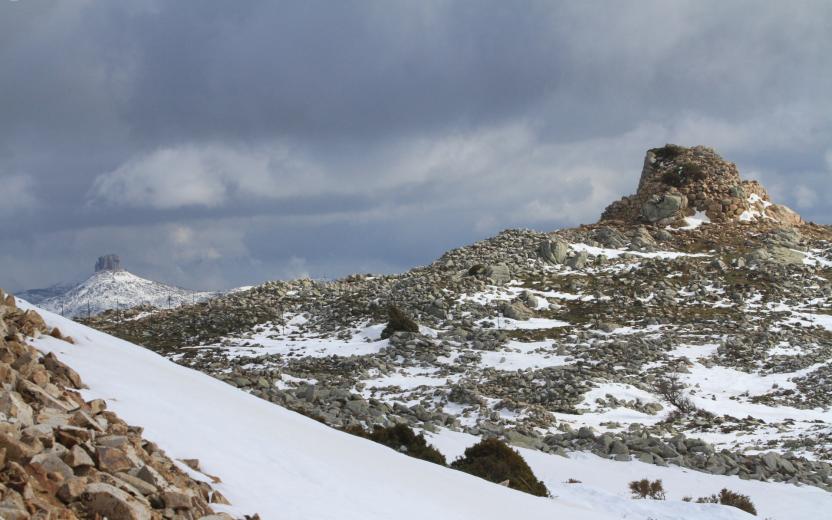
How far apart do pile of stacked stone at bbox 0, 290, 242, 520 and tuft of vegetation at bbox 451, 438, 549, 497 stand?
31.6 ft

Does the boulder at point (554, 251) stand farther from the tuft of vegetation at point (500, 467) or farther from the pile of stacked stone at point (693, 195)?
the tuft of vegetation at point (500, 467)

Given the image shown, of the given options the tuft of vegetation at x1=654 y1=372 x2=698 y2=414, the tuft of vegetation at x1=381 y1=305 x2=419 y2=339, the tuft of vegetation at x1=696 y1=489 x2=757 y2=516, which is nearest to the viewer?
the tuft of vegetation at x1=696 y1=489 x2=757 y2=516

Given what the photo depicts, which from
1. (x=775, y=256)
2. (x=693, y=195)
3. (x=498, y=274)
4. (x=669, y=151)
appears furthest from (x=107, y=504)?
(x=669, y=151)

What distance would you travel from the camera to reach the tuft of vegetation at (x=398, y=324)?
42.9 metres

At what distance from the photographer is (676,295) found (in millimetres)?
49656

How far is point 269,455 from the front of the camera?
883cm

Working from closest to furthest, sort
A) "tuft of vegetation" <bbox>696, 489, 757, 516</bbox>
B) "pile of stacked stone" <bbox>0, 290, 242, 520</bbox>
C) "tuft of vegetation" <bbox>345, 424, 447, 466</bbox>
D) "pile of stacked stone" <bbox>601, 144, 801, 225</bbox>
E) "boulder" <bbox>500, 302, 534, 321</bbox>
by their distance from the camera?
"pile of stacked stone" <bbox>0, 290, 242, 520</bbox> < "tuft of vegetation" <bbox>696, 489, 757, 516</bbox> < "tuft of vegetation" <bbox>345, 424, 447, 466</bbox> < "boulder" <bbox>500, 302, 534, 321</bbox> < "pile of stacked stone" <bbox>601, 144, 801, 225</bbox>

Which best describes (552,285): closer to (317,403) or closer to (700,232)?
(700,232)

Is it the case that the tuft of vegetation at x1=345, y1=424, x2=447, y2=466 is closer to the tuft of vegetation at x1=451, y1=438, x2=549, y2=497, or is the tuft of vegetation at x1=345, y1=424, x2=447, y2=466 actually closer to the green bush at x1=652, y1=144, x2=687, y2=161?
Result: the tuft of vegetation at x1=451, y1=438, x2=549, y2=497

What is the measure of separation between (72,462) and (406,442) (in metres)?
12.8

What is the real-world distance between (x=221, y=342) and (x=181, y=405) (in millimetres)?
38190

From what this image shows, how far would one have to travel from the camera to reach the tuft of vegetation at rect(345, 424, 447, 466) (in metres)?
16.9

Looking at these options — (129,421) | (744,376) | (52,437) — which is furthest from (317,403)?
(744,376)

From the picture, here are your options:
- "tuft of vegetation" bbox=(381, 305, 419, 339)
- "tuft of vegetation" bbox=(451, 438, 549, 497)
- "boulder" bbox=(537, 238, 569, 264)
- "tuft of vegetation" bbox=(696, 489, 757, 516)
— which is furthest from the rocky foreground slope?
"tuft of vegetation" bbox=(451, 438, 549, 497)
